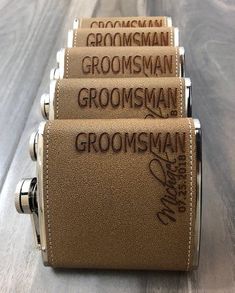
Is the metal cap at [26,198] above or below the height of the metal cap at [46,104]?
below

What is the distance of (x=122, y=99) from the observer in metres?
0.53

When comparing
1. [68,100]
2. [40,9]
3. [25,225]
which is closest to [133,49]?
[68,100]

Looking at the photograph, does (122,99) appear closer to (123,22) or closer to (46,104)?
(46,104)

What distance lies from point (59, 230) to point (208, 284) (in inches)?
5.9

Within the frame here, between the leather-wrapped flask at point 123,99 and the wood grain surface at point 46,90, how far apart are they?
102 millimetres

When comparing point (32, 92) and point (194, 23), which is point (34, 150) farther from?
point (194, 23)

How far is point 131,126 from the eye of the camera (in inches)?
18.2

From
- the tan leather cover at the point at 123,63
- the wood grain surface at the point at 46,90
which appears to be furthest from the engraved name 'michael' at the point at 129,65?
the wood grain surface at the point at 46,90

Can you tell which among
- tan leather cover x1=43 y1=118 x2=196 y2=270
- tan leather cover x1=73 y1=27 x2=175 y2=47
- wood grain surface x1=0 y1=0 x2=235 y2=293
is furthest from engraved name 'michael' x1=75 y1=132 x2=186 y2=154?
tan leather cover x1=73 y1=27 x2=175 y2=47

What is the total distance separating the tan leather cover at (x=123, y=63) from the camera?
1.94 ft
